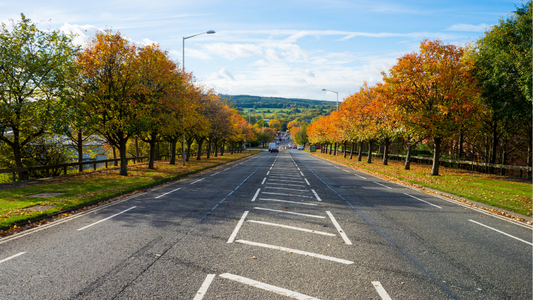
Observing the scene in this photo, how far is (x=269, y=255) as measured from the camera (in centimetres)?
557

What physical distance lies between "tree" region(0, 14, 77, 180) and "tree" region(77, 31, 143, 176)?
54.2 inches

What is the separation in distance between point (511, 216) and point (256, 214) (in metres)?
8.62

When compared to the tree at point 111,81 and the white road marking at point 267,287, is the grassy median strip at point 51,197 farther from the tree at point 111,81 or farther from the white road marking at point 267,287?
the white road marking at point 267,287

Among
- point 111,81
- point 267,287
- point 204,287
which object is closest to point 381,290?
point 267,287

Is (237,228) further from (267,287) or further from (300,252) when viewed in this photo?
(267,287)

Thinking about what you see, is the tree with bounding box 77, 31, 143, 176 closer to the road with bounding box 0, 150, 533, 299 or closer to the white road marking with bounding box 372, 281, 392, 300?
the road with bounding box 0, 150, 533, 299

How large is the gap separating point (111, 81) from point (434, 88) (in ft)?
71.2

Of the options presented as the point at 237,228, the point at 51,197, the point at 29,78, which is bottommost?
the point at 51,197

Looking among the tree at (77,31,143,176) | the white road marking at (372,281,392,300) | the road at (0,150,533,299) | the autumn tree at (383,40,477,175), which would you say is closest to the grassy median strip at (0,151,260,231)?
the road at (0,150,533,299)

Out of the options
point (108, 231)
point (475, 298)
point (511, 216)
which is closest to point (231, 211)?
point (108, 231)

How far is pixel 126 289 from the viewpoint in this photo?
4.22 m

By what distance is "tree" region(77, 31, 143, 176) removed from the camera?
55.6 ft

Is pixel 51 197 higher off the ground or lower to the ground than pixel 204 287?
lower

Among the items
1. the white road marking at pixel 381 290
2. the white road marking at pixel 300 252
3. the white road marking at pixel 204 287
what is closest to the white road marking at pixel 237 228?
the white road marking at pixel 300 252
